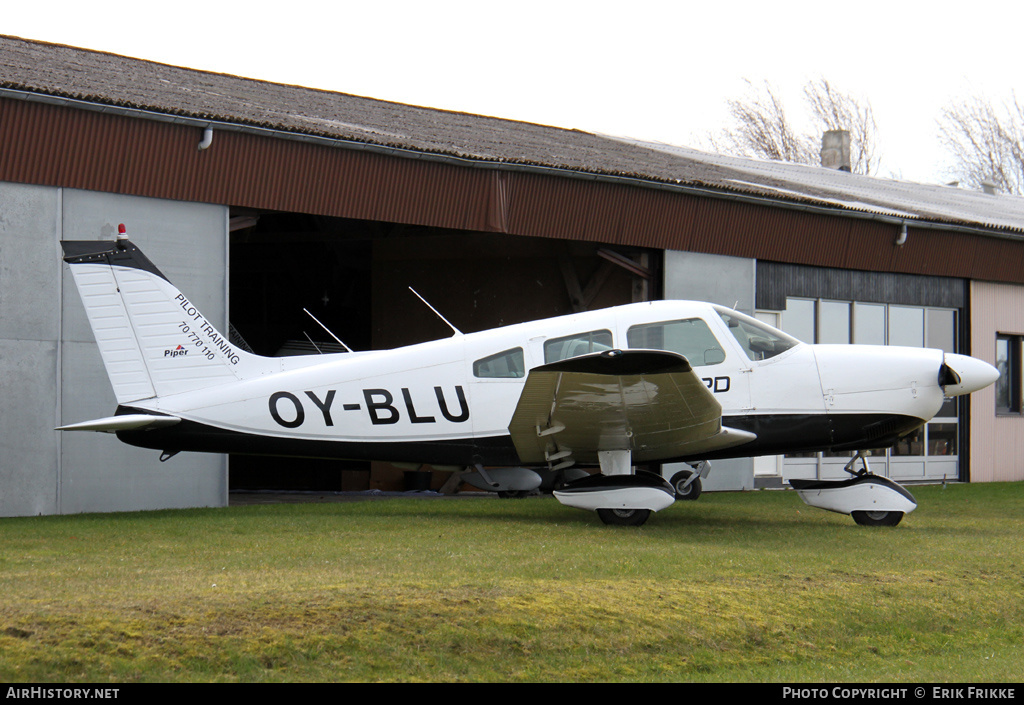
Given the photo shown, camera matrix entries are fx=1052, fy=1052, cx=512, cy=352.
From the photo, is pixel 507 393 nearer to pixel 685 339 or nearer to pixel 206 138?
pixel 685 339

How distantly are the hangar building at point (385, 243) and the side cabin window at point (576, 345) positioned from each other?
4797 mm

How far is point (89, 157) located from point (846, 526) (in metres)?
9.74

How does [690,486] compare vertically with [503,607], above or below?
below

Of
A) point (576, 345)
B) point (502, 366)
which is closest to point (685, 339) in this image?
point (576, 345)

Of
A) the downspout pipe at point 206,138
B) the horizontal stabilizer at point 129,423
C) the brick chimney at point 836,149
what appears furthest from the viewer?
the brick chimney at point 836,149

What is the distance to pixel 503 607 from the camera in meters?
6.45

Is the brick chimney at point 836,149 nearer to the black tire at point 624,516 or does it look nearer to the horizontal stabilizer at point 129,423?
the black tire at point 624,516

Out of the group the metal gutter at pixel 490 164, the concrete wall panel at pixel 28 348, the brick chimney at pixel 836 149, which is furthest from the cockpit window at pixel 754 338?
the brick chimney at pixel 836 149

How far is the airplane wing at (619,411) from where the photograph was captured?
9180mm

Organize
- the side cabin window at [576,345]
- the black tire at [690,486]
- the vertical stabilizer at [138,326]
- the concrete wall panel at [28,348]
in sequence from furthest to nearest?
the black tire at [690,486]
the concrete wall panel at [28,348]
the side cabin window at [576,345]
the vertical stabilizer at [138,326]

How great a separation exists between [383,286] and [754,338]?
11.7 meters

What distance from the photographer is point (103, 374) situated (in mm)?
12711

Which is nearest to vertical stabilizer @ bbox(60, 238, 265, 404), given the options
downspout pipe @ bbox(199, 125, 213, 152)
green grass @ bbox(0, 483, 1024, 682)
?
green grass @ bbox(0, 483, 1024, 682)

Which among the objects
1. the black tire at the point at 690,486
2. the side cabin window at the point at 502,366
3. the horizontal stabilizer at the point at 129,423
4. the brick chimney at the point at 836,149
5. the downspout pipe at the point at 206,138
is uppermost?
the brick chimney at the point at 836,149
